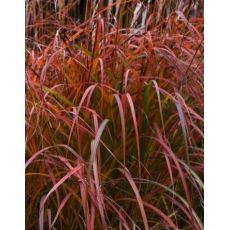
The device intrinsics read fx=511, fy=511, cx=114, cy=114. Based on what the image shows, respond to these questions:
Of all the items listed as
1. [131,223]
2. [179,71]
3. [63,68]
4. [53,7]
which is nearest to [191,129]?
[179,71]

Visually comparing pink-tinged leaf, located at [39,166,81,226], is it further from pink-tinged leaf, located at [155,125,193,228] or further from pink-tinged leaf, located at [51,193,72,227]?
pink-tinged leaf, located at [155,125,193,228]

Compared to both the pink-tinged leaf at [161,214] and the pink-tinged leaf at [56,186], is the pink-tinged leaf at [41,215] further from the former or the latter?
the pink-tinged leaf at [161,214]

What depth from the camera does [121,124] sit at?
125 cm

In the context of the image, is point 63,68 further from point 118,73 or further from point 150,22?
point 150,22

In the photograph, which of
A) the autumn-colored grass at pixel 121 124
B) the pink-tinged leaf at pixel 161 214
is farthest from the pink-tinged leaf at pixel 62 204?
the pink-tinged leaf at pixel 161 214

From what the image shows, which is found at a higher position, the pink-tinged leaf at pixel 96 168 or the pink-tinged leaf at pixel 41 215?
the pink-tinged leaf at pixel 96 168

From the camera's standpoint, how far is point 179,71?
1.29 meters

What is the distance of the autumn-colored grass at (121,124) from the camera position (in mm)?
1219

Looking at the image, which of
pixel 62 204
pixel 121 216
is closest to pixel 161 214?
pixel 121 216

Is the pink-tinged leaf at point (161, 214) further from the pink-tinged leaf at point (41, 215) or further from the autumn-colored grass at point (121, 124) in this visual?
the pink-tinged leaf at point (41, 215)

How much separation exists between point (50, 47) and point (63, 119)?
242 millimetres

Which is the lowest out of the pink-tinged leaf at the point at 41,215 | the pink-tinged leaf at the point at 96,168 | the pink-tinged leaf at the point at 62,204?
the pink-tinged leaf at the point at 41,215

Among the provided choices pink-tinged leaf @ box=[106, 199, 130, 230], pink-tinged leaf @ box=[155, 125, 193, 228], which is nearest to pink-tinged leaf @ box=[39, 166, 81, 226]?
pink-tinged leaf @ box=[106, 199, 130, 230]
